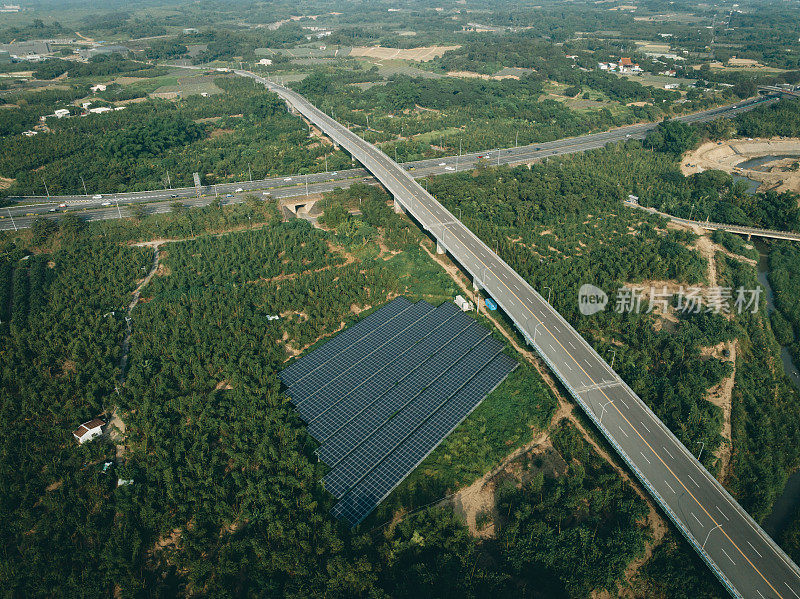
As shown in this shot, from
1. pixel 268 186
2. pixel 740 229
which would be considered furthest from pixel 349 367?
pixel 740 229

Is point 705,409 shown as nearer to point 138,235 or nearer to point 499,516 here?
point 499,516

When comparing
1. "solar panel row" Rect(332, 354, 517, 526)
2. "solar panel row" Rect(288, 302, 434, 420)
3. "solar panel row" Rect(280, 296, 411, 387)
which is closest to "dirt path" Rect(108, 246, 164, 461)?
"solar panel row" Rect(280, 296, 411, 387)

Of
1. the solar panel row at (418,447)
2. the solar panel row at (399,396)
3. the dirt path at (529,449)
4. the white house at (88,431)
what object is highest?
the solar panel row at (399,396)

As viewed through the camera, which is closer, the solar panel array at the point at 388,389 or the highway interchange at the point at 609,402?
the highway interchange at the point at 609,402

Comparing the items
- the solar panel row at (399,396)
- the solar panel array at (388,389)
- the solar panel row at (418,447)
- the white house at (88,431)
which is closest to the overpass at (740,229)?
the solar panel array at (388,389)

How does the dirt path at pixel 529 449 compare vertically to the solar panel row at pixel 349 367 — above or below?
below

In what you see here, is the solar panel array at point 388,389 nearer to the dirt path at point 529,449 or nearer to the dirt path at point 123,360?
the dirt path at point 529,449

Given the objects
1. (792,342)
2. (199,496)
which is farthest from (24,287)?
(792,342)
